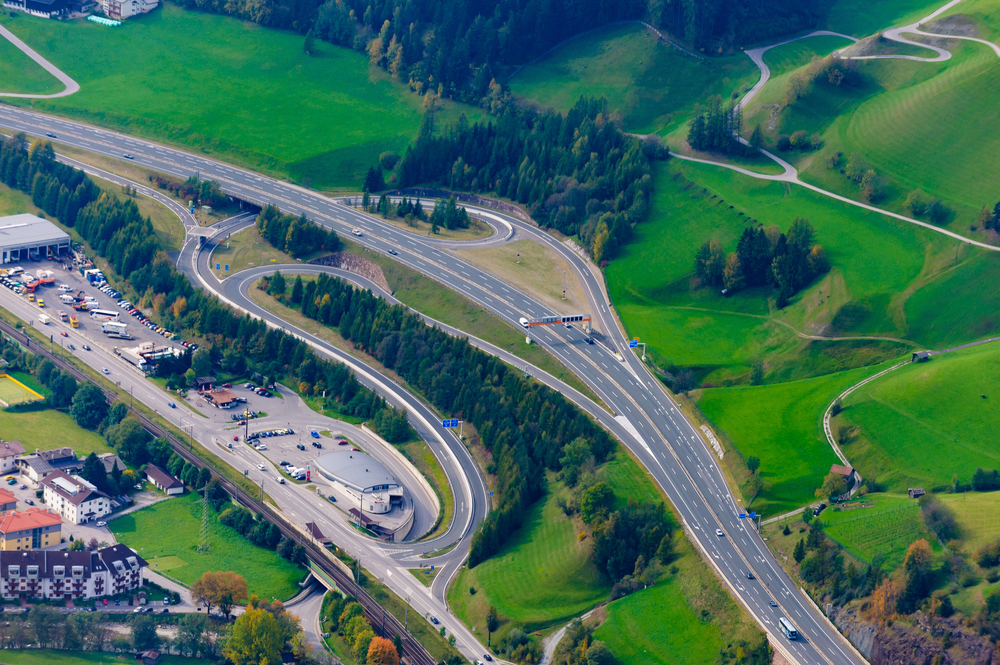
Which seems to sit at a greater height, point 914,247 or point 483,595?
point 914,247

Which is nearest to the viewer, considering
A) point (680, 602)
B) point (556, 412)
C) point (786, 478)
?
point (680, 602)

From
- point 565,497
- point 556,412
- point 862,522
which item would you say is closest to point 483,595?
point 565,497

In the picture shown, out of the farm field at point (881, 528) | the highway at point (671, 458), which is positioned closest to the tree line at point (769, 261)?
the highway at point (671, 458)

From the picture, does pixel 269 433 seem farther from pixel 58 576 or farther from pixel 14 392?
pixel 58 576

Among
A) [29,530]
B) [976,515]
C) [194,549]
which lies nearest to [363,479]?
[194,549]

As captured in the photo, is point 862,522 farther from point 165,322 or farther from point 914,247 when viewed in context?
point 165,322

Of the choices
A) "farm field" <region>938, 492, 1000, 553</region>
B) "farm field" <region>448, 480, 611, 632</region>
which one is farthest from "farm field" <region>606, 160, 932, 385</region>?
"farm field" <region>448, 480, 611, 632</region>

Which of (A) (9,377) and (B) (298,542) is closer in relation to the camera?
(B) (298,542)
